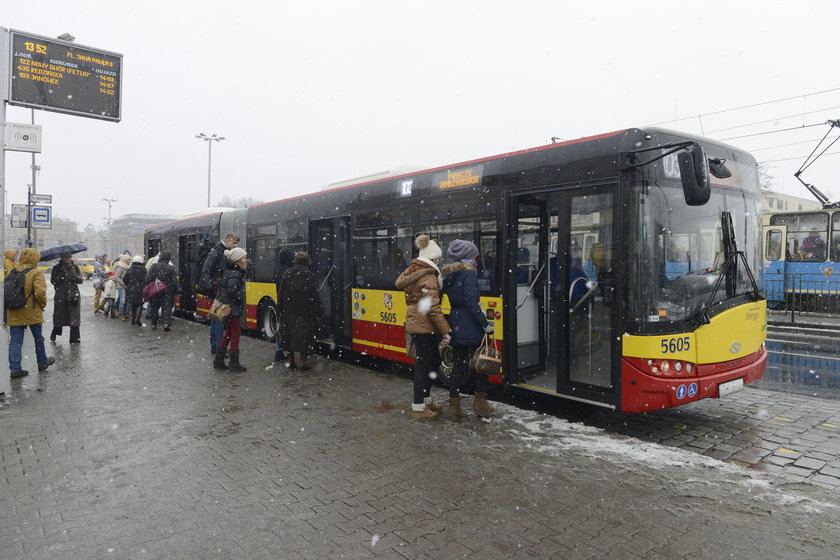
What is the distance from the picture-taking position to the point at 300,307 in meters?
8.62

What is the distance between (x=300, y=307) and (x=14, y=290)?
12.5ft

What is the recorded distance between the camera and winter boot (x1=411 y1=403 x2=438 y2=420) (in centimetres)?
611

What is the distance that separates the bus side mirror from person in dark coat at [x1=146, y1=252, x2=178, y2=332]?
11.3 meters

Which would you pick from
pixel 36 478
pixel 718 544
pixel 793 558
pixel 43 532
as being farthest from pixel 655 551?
pixel 36 478

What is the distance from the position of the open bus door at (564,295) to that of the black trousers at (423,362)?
0.94 metres

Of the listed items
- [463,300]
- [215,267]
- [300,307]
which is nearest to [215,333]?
[215,267]

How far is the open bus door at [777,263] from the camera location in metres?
18.1

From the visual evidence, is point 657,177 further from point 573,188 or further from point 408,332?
point 408,332

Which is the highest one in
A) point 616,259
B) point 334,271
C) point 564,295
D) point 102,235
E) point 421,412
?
point 102,235

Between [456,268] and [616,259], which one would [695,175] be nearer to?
[616,259]

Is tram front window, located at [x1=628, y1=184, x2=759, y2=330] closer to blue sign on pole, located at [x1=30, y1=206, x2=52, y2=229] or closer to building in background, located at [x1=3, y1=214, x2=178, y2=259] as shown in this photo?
blue sign on pole, located at [x1=30, y1=206, x2=52, y2=229]

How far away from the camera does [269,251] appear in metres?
11.5

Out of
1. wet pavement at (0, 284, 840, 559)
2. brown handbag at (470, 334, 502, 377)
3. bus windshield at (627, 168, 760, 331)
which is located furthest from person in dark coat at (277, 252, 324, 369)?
bus windshield at (627, 168, 760, 331)

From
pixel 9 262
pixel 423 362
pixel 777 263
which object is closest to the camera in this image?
pixel 423 362
